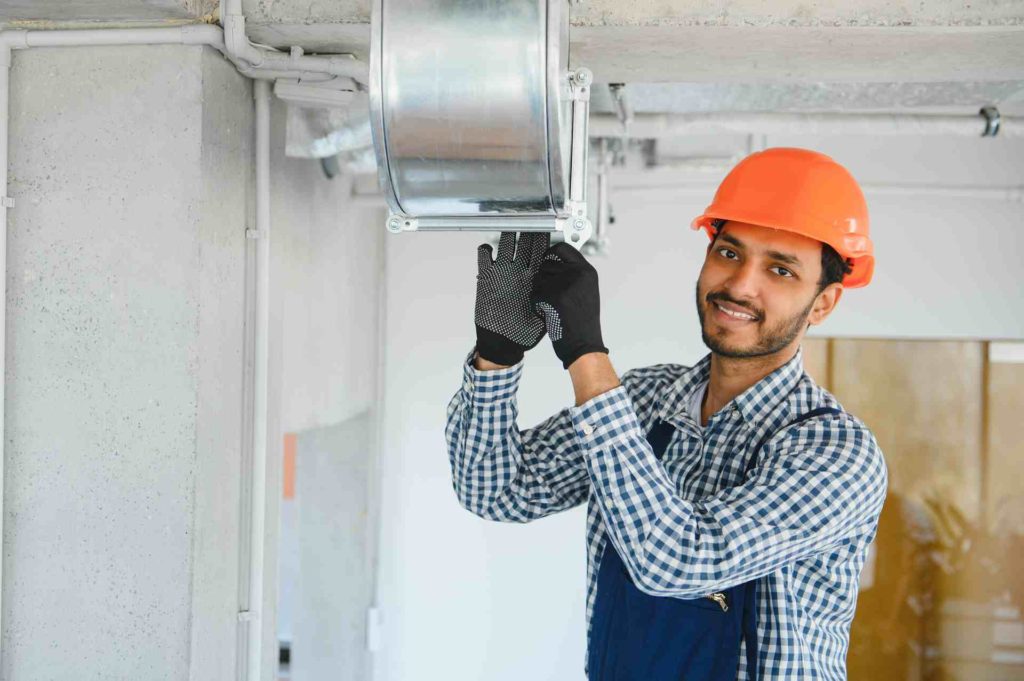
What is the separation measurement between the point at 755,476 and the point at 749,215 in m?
0.42

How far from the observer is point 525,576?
388 centimetres

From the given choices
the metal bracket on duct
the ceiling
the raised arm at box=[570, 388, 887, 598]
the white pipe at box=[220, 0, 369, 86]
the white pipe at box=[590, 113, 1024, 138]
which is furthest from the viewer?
the white pipe at box=[590, 113, 1024, 138]

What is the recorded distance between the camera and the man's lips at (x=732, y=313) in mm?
1459

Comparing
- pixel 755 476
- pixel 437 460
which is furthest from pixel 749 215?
pixel 437 460

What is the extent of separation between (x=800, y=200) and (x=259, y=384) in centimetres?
109

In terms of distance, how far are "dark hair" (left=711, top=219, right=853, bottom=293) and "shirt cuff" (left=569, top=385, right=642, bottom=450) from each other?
473 millimetres

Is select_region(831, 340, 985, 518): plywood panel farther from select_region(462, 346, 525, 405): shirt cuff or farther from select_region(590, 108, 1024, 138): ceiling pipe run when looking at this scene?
select_region(462, 346, 525, 405): shirt cuff

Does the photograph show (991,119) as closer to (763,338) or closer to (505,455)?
(763,338)

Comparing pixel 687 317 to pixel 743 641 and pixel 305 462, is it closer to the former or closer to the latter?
pixel 305 462

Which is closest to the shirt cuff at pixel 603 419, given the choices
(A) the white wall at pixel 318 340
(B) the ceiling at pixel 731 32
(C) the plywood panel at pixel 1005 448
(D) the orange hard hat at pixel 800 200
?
(D) the orange hard hat at pixel 800 200

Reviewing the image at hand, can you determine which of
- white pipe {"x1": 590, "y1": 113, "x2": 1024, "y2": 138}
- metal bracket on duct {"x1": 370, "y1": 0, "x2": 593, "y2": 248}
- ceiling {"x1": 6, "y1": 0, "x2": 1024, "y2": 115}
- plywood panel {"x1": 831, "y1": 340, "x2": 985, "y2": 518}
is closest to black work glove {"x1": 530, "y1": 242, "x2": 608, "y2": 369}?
metal bracket on duct {"x1": 370, "y1": 0, "x2": 593, "y2": 248}

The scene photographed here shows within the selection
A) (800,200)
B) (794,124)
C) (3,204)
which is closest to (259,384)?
(3,204)

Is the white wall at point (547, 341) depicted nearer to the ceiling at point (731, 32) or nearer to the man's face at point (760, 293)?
the ceiling at point (731, 32)

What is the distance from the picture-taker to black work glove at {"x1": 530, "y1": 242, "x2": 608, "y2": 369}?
4.13 ft
